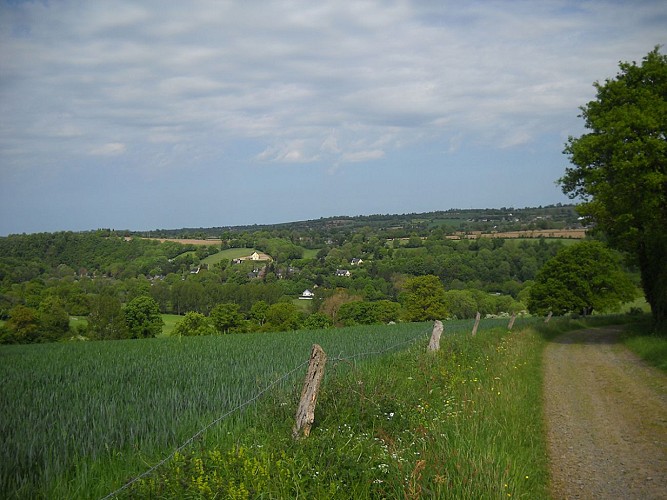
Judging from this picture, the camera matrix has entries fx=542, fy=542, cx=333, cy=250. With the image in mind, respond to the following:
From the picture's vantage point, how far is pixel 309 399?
6641 millimetres

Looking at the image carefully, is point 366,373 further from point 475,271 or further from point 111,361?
point 475,271

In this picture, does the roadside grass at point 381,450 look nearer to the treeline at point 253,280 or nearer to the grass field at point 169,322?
the treeline at point 253,280

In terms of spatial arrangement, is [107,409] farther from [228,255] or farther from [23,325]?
[228,255]

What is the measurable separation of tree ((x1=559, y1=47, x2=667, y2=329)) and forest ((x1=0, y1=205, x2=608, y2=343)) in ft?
148

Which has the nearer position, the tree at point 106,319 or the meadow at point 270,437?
the meadow at point 270,437

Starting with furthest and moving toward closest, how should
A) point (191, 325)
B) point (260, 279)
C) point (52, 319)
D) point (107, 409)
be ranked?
point (260, 279), point (191, 325), point (52, 319), point (107, 409)

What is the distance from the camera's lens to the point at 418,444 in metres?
6.70

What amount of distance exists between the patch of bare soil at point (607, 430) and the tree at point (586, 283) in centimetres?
4863

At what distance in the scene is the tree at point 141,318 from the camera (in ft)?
213

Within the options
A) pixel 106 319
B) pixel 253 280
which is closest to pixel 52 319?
pixel 106 319

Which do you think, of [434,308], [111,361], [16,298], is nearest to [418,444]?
[111,361]

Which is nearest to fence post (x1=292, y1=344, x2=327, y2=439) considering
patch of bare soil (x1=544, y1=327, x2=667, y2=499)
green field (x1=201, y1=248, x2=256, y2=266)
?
patch of bare soil (x1=544, y1=327, x2=667, y2=499)

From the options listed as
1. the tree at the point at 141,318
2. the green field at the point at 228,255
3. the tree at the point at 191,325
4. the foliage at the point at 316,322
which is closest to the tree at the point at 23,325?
the tree at the point at 141,318

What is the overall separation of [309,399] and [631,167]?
65.8 feet
